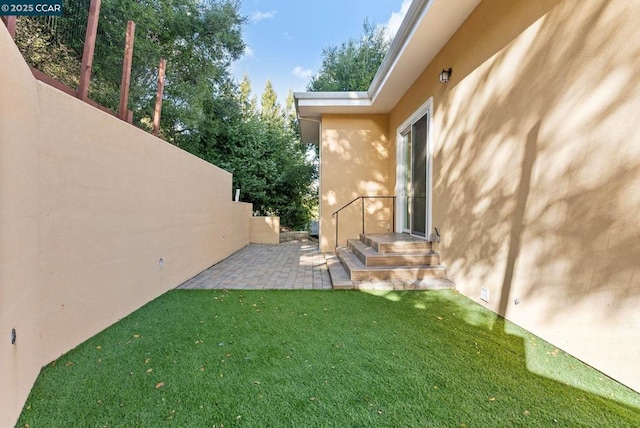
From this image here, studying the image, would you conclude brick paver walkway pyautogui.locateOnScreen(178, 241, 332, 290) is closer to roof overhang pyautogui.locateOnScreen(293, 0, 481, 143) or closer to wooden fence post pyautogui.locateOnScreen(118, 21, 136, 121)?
wooden fence post pyautogui.locateOnScreen(118, 21, 136, 121)

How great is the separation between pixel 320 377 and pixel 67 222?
234 cm

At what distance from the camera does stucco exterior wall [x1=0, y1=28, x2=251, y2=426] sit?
1.61 metres

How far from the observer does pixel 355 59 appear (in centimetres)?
1405

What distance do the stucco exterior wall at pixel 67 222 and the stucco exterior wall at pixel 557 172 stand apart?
11.9ft

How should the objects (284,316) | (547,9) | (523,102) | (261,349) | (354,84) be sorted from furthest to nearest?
(354,84) → (284,316) → (523,102) → (547,9) → (261,349)

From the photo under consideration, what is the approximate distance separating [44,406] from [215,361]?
3.14ft

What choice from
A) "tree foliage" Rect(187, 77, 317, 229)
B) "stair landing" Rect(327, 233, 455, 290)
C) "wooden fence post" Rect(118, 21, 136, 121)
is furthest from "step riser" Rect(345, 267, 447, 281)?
"tree foliage" Rect(187, 77, 317, 229)

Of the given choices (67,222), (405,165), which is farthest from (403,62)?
(67,222)

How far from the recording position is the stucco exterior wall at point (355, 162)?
7.55 metres

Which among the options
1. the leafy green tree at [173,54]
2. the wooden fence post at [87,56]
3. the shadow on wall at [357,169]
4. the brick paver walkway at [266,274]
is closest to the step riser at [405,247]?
the brick paver walkway at [266,274]

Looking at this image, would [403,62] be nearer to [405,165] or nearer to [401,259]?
[405,165]

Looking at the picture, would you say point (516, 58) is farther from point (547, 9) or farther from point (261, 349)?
point (261, 349)

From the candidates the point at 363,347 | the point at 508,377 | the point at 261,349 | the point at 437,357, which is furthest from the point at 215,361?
the point at 508,377

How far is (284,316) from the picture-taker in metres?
3.21
